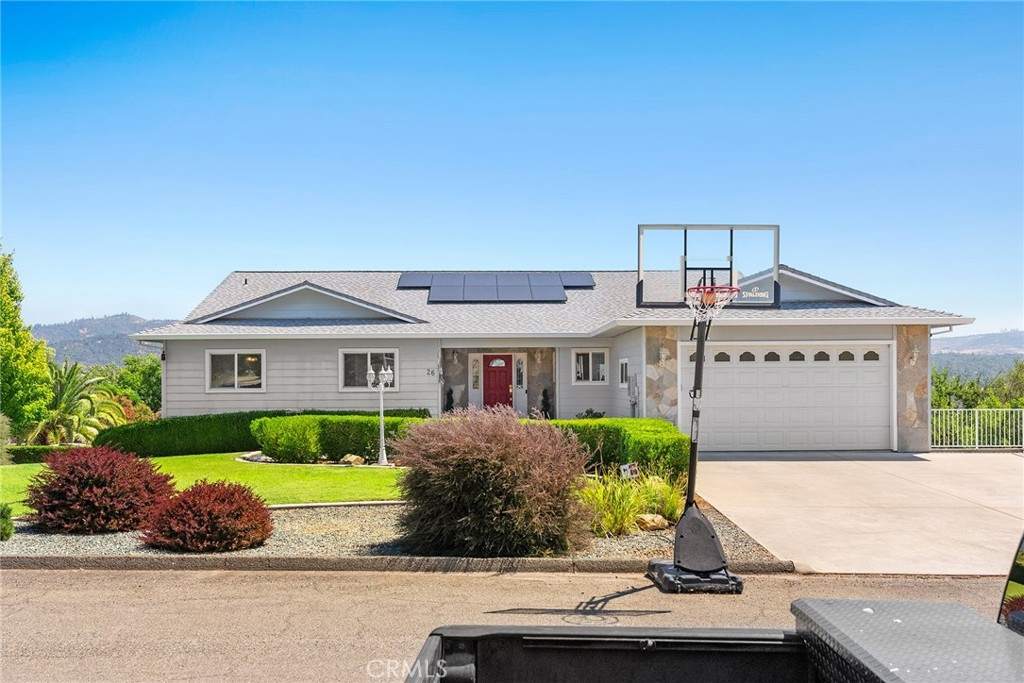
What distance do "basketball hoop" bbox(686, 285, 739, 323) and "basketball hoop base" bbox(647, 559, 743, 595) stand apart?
8.11 feet

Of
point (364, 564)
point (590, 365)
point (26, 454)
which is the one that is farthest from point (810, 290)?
point (26, 454)

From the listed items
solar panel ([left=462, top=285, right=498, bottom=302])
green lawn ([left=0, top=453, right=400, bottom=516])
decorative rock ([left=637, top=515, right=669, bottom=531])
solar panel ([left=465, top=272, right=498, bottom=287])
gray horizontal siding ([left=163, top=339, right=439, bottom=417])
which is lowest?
green lawn ([left=0, top=453, right=400, bottom=516])

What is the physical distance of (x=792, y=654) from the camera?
2.24m

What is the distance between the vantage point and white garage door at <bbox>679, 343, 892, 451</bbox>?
18.1 m

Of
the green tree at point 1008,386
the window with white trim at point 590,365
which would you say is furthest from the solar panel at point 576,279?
the green tree at point 1008,386

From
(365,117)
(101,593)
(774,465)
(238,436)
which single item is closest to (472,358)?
(238,436)

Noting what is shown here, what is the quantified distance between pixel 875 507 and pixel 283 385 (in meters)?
15.6

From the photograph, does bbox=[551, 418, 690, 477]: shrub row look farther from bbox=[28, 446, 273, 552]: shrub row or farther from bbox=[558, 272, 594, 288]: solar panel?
bbox=[558, 272, 594, 288]: solar panel

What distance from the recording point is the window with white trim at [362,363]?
72.0 ft

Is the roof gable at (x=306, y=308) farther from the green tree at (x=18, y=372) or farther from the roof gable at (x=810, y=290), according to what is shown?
the green tree at (x=18, y=372)

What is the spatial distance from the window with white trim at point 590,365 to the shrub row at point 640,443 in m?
7.70

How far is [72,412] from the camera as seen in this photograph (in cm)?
3300

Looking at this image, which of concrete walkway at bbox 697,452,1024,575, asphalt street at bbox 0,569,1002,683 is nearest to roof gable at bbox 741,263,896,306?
concrete walkway at bbox 697,452,1024,575

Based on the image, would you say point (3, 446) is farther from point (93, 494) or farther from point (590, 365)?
point (590, 365)
